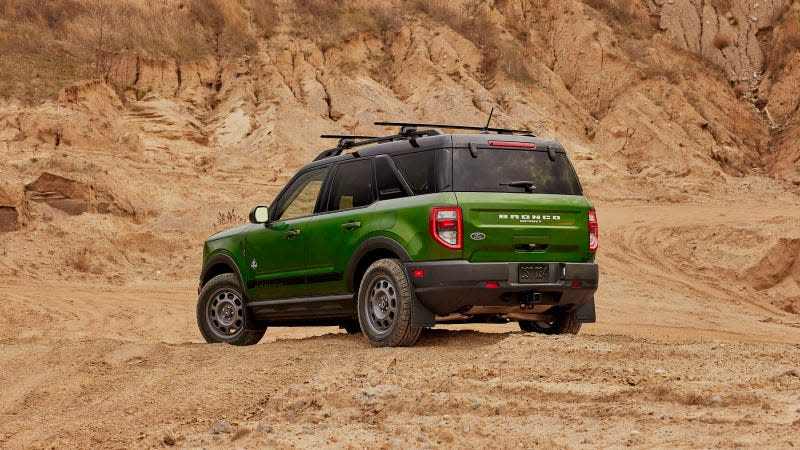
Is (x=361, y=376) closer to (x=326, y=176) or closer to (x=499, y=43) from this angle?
(x=326, y=176)

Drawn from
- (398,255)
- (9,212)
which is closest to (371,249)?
(398,255)

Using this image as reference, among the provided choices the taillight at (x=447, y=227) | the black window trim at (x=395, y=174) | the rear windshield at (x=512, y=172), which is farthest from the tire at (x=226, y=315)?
the rear windshield at (x=512, y=172)

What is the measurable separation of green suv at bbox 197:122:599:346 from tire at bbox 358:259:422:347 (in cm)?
1

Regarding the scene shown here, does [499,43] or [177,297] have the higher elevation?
[499,43]

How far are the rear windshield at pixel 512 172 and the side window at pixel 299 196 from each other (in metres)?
1.81

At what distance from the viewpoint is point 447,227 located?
905cm

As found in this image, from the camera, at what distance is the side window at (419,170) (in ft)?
31.0

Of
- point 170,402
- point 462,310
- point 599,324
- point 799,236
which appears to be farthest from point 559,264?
point 799,236

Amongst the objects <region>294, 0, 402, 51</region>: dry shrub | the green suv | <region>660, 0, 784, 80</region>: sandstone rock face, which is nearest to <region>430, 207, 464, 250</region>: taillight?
the green suv

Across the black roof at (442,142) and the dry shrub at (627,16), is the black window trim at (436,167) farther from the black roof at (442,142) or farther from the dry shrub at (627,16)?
the dry shrub at (627,16)

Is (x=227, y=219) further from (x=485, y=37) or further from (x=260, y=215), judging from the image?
(x=260, y=215)

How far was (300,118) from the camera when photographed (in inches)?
1220

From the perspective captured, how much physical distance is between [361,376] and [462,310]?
1.60m

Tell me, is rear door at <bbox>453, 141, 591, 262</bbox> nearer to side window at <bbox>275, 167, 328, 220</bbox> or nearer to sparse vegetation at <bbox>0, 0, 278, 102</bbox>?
side window at <bbox>275, 167, 328, 220</bbox>
